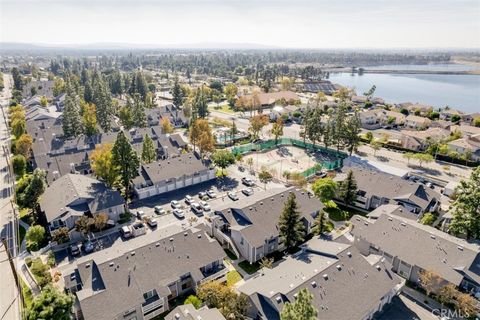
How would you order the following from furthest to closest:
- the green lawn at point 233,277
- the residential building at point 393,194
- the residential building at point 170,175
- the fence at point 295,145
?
1. the fence at point 295,145
2. the residential building at point 170,175
3. the residential building at point 393,194
4. the green lawn at point 233,277

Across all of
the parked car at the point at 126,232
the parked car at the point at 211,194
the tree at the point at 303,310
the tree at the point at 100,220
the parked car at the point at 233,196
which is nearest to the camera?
the tree at the point at 303,310

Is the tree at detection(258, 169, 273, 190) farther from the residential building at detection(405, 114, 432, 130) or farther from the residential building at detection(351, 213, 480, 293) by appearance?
the residential building at detection(405, 114, 432, 130)

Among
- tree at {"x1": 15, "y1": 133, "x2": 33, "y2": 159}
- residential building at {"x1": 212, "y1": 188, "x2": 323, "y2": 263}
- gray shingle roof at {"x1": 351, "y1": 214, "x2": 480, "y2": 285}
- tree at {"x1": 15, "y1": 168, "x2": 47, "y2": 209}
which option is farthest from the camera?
tree at {"x1": 15, "y1": 133, "x2": 33, "y2": 159}

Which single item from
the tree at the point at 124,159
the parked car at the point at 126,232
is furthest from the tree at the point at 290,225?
the tree at the point at 124,159

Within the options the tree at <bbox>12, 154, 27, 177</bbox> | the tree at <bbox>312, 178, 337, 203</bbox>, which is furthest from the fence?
the tree at <bbox>12, 154, 27, 177</bbox>

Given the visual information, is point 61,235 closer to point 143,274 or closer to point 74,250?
point 74,250

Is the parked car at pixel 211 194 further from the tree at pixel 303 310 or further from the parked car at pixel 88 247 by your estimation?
the tree at pixel 303 310

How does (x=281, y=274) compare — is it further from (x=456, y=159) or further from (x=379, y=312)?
(x=456, y=159)
